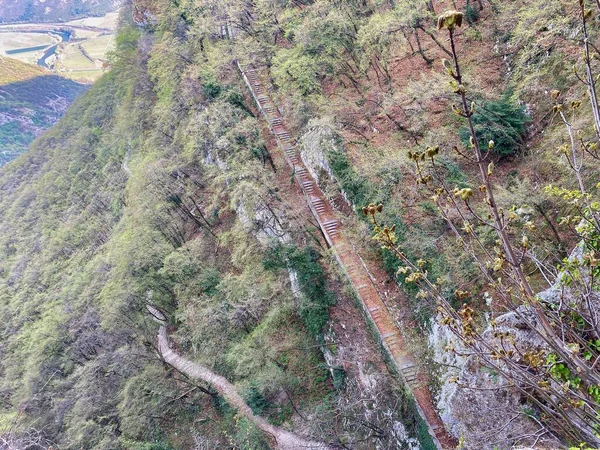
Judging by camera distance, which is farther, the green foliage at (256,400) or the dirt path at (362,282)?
the green foliage at (256,400)

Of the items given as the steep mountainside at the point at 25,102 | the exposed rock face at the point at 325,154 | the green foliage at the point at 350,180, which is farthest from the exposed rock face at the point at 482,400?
the steep mountainside at the point at 25,102

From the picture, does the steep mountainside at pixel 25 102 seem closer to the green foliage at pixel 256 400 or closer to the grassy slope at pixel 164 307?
the grassy slope at pixel 164 307

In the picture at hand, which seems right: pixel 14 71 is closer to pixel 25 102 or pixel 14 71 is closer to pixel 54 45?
pixel 25 102

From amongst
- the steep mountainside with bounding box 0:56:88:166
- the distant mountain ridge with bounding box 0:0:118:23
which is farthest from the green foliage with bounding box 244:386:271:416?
the distant mountain ridge with bounding box 0:0:118:23

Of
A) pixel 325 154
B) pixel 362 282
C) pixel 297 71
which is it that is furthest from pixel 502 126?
pixel 297 71

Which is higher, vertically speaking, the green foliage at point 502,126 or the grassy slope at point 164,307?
the green foliage at point 502,126

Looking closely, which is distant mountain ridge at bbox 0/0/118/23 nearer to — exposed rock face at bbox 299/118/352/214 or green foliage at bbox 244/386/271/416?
exposed rock face at bbox 299/118/352/214

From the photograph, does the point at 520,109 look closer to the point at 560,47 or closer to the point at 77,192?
the point at 560,47

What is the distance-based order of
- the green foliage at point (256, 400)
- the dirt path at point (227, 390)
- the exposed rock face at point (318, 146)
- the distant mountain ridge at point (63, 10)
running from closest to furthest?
the dirt path at point (227, 390) → the green foliage at point (256, 400) → the exposed rock face at point (318, 146) → the distant mountain ridge at point (63, 10)
